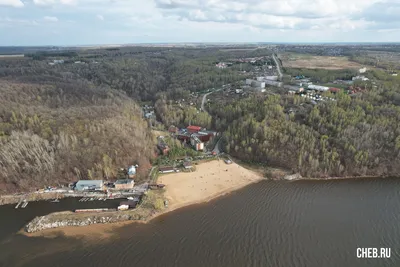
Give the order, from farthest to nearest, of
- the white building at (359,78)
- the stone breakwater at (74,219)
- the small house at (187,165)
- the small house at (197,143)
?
the white building at (359,78) < the small house at (197,143) < the small house at (187,165) < the stone breakwater at (74,219)

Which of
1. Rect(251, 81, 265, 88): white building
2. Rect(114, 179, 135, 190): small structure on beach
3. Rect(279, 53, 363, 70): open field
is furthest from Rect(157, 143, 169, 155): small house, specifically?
Rect(279, 53, 363, 70): open field

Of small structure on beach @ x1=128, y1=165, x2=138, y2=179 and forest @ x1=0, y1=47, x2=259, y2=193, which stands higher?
forest @ x1=0, y1=47, x2=259, y2=193

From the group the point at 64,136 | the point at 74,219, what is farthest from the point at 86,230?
the point at 64,136

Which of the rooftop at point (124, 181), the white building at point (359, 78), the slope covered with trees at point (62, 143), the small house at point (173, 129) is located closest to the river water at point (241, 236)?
the slope covered with trees at point (62, 143)

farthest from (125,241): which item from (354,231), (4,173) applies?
(354,231)

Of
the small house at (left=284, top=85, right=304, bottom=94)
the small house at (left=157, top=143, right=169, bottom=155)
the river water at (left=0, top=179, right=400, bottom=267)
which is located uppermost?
the small house at (left=284, top=85, right=304, bottom=94)

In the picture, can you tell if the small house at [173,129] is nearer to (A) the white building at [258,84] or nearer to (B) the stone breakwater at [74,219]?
(B) the stone breakwater at [74,219]

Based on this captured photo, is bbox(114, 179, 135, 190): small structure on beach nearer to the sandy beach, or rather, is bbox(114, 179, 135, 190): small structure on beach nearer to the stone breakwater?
the sandy beach

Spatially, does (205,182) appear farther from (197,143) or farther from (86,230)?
(86,230)
